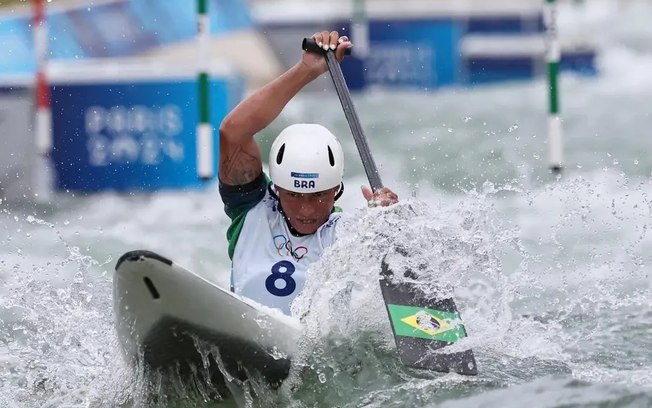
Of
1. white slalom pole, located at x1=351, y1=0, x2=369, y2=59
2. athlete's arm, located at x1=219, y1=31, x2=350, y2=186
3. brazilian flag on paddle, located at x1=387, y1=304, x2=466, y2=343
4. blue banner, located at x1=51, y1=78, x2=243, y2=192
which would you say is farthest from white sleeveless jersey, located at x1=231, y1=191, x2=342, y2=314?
white slalom pole, located at x1=351, y1=0, x2=369, y2=59

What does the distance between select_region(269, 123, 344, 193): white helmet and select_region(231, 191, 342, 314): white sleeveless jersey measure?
0.18 meters

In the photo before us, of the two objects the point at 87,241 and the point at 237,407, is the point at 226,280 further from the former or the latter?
the point at 237,407

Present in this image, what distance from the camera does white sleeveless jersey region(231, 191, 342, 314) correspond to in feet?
16.5

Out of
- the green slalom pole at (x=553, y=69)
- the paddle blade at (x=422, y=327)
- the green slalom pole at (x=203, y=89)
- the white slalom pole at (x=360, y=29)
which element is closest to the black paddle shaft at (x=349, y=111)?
the paddle blade at (x=422, y=327)

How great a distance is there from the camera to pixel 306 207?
16.7 ft

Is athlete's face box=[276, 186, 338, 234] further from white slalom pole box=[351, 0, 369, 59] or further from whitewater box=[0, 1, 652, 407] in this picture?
white slalom pole box=[351, 0, 369, 59]

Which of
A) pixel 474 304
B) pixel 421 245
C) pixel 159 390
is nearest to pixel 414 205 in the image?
pixel 421 245

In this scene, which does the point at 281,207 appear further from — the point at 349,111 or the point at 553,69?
the point at 553,69

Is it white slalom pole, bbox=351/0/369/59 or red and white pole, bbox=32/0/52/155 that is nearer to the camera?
red and white pole, bbox=32/0/52/155

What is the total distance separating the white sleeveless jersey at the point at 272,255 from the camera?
5035 mm

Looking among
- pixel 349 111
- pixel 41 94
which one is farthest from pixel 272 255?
pixel 41 94

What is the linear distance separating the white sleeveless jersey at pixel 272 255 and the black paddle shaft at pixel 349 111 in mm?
260

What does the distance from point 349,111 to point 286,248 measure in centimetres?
71

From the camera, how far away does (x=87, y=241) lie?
8.79 meters
